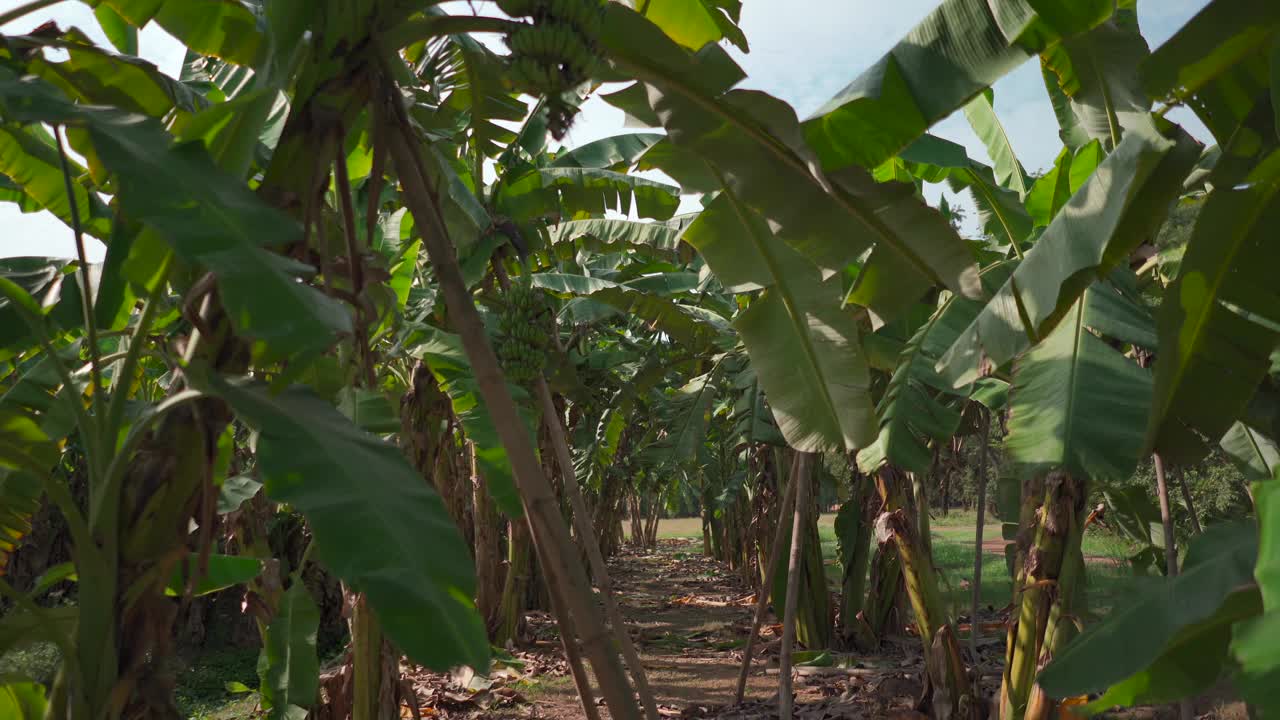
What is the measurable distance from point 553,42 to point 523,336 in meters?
1.67

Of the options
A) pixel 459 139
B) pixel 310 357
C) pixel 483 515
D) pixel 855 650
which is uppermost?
pixel 459 139

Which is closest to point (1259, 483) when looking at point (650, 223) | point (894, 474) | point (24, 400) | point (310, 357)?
point (310, 357)

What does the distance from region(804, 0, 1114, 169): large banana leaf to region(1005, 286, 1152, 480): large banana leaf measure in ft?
3.51

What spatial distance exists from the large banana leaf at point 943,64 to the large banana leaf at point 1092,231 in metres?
Answer: 0.33

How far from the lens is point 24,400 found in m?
2.80

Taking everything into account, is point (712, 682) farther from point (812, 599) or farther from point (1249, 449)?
point (1249, 449)

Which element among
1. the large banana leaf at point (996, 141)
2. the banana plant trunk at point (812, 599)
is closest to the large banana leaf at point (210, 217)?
the large banana leaf at point (996, 141)

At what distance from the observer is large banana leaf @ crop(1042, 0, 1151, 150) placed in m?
2.34

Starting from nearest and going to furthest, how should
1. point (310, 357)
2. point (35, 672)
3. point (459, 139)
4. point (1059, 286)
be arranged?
point (310, 357) < point (1059, 286) < point (459, 139) < point (35, 672)

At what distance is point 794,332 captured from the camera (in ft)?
9.16

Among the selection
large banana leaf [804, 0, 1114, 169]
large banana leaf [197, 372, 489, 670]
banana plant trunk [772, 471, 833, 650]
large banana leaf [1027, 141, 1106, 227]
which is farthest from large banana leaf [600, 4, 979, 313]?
banana plant trunk [772, 471, 833, 650]

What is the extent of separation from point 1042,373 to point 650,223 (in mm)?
3991

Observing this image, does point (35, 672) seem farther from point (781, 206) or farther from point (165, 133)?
point (781, 206)

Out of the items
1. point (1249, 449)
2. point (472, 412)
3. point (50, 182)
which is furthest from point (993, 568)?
point (50, 182)
